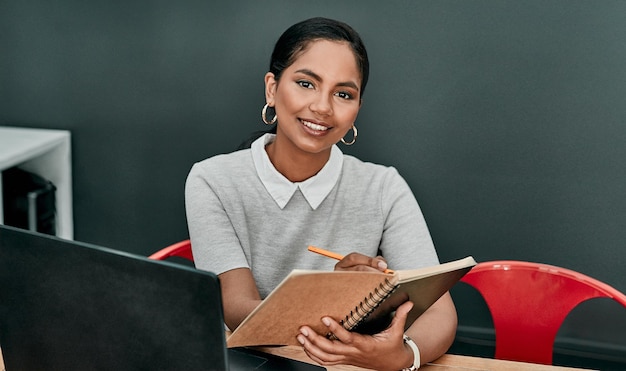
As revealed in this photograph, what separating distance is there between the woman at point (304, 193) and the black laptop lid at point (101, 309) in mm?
531

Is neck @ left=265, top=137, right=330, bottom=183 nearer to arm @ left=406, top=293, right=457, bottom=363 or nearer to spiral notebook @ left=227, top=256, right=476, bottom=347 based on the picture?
arm @ left=406, top=293, right=457, bottom=363

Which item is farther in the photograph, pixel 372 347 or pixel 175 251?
pixel 175 251

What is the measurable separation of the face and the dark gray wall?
78 cm

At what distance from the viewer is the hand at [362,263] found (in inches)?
48.1

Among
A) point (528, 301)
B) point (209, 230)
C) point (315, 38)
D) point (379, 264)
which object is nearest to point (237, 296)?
point (209, 230)

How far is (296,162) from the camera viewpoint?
5.09 ft

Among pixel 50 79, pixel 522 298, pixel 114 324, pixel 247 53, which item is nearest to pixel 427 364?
pixel 522 298

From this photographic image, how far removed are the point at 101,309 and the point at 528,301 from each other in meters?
1.09

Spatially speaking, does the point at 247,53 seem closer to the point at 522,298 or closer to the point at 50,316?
the point at 522,298

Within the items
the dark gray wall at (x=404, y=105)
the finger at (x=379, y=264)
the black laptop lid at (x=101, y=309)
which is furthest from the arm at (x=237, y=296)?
the dark gray wall at (x=404, y=105)

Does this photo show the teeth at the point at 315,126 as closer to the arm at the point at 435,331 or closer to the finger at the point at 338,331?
the arm at the point at 435,331

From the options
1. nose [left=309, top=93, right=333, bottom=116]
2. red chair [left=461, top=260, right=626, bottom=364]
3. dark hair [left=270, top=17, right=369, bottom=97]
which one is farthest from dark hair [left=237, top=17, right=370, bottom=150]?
red chair [left=461, top=260, right=626, bottom=364]

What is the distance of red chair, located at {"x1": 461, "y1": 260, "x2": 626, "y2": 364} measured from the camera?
5.13ft

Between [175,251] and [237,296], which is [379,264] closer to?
[237,296]
